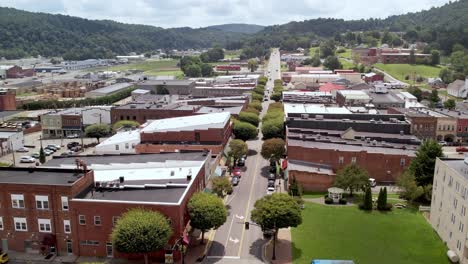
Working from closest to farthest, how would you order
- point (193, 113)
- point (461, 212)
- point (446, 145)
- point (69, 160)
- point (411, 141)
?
point (461, 212) < point (69, 160) < point (411, 141) < point (446, 145) < point (193, 113)

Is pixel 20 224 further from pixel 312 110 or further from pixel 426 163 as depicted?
pixel 312 110

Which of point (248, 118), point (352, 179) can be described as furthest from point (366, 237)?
point (248, 118)

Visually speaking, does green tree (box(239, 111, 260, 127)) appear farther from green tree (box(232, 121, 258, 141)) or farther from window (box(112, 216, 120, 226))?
window (box(112, 216, 120, 226))

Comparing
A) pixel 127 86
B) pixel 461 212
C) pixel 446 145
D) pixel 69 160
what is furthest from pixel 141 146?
pixel 127 86

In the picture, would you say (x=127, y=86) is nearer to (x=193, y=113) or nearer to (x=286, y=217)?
(x=193, y=113)

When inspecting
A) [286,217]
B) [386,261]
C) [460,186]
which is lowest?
[386,261]

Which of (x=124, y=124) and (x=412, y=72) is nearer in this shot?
(x=124, y=124)
